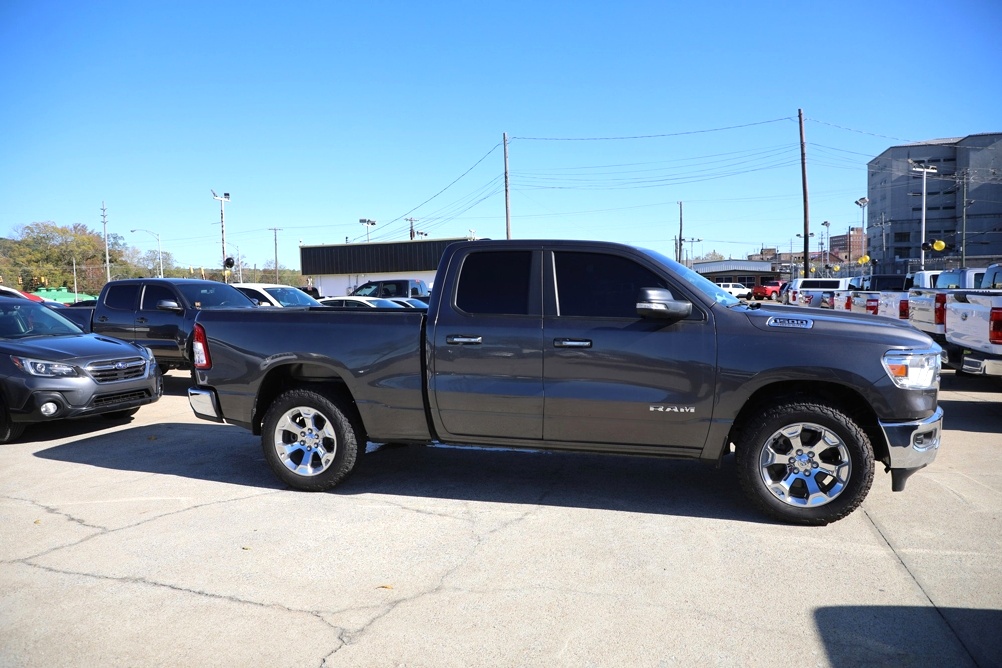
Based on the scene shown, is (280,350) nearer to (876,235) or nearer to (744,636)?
(744,636)

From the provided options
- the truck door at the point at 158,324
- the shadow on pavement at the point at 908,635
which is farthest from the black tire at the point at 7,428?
the shadow on pavement at the point at 908,635

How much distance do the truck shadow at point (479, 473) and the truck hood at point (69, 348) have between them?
97cm

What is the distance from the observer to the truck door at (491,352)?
5.25m

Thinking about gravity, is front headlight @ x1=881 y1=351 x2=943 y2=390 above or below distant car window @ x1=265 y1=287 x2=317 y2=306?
below

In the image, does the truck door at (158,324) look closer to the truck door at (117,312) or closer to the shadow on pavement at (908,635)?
the truck door at (117,312)

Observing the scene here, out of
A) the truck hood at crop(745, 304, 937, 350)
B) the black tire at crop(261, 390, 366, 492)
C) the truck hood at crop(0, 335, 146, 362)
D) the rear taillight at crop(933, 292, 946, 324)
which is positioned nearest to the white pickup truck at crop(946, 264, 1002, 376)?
the rear taillight at crop(933, 292, 946, 324)

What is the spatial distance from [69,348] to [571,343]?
6234 mm

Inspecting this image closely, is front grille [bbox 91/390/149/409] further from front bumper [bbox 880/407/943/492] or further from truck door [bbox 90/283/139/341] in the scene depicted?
front bumper [bbox 880/407/943/492]

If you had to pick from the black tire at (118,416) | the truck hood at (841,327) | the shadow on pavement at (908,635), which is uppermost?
the truck hood at (841,327)

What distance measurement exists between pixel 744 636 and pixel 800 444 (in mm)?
1844

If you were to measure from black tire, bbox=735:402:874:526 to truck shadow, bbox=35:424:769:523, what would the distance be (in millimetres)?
269

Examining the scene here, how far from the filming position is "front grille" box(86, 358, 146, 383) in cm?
809

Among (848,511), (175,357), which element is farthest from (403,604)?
(175,357)

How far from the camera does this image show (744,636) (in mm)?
3410
